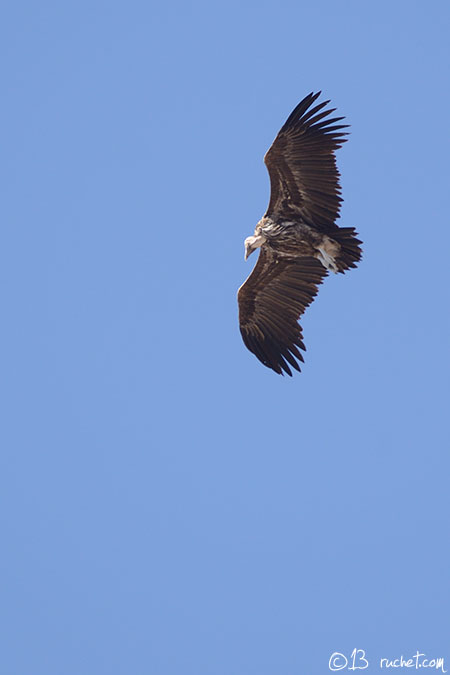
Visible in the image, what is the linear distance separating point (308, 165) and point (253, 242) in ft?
5.59

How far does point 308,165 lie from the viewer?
68.2 ft

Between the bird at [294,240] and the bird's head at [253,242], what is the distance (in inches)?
0.7

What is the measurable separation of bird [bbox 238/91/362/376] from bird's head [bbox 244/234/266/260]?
17 mm

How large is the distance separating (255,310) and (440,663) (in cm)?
714

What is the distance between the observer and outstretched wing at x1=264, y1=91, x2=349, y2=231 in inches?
812

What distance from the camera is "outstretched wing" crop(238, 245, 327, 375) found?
22.4 m

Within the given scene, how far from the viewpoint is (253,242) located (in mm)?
21578

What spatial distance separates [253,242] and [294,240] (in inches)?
28.1

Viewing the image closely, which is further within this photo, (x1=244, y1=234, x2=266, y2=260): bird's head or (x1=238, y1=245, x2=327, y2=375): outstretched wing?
(x1=238, y1=245, x2=327, y2=375): outstretched wing

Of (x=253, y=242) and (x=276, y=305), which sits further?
(x=276, y=305)

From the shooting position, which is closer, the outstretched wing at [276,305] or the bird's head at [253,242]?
the bird's head at [253,242]

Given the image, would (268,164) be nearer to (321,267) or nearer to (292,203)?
(292,203)

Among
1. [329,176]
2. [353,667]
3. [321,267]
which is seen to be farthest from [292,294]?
[353,667]

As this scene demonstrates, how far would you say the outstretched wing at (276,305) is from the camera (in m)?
22.4
